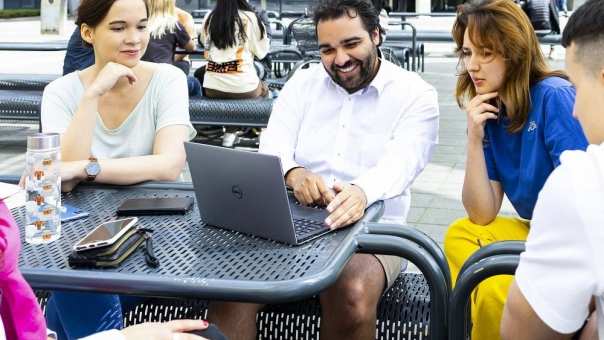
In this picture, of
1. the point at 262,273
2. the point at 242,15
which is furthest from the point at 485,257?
the point at 242,15

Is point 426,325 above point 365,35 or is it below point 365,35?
below

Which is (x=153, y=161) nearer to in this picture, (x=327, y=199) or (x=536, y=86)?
(x=327, y=199)

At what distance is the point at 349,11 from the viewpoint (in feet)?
10.5

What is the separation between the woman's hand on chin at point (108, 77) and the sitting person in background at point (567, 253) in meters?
1.80

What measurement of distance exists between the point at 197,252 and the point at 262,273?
0.26 m

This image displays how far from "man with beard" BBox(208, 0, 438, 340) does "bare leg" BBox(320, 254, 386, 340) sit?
185 mm

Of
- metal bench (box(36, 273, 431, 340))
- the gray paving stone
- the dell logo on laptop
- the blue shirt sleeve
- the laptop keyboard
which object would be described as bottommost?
the gray paving stone

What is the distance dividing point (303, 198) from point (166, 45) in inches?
168

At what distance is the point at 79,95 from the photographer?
3.29 m

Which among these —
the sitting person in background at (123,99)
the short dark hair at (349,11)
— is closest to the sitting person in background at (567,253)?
the short dark hair at (349,11)

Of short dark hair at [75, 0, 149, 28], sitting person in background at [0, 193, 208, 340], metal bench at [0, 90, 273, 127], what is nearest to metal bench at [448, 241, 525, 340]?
sitting person in background at [0, 193, 208, 340]

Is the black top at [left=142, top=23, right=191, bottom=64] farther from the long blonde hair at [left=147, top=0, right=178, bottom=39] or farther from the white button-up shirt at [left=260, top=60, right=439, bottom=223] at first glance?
the white button-up shirt at [left=260, top=60, right=439, bottom=223]

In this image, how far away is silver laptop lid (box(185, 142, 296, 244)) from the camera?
220 cm

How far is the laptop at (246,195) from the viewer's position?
7.22 feet
